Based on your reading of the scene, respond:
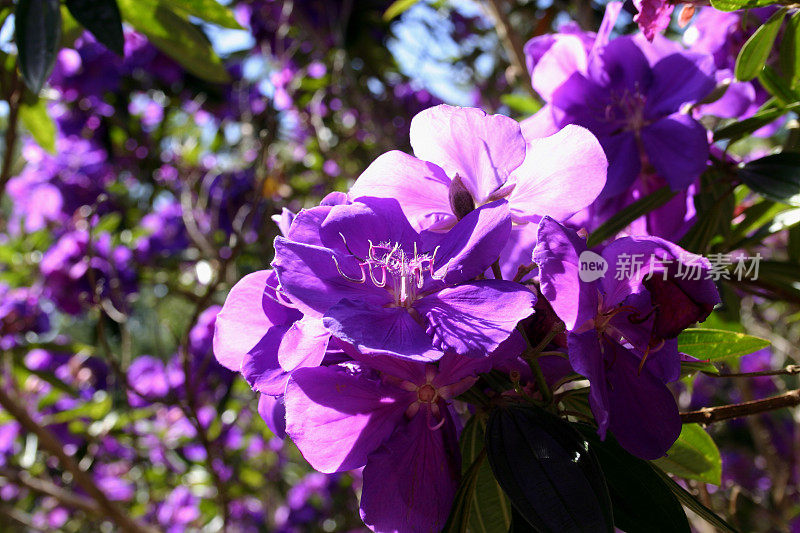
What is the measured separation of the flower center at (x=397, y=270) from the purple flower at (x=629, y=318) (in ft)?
0.36

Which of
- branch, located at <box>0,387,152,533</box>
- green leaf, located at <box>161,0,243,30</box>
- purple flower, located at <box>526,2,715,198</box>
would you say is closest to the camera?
purple flower, located at <box>526,2,715,198</box>

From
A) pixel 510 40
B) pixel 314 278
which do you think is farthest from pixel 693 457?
pixel 510 40

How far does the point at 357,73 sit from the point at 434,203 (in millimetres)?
2495

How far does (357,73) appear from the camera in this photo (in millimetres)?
3062

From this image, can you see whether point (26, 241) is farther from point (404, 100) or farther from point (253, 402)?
point (404, 100)

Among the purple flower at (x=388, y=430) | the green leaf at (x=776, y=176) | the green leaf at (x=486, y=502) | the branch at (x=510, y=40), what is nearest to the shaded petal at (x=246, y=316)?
the purple flower at (x=388, y=430)

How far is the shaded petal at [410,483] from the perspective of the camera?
0.60 meters

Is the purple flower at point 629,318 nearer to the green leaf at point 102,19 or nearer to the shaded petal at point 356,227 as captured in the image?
the shaded petal at point 356,227

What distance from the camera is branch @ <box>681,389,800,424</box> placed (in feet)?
2.10

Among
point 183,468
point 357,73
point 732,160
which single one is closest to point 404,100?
point 357,73

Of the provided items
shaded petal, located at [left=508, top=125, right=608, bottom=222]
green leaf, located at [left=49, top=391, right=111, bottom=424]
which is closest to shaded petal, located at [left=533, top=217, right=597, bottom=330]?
shaded petal, located at [left=508, top=125, right=608, bottom=222]

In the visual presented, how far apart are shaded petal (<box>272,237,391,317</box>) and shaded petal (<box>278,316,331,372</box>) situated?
11 mm

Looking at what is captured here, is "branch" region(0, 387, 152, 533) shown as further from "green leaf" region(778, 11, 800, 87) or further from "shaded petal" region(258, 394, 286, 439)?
"green leaf" region(778, 11, 800, 87)

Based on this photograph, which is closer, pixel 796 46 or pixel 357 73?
pixel 796 46
